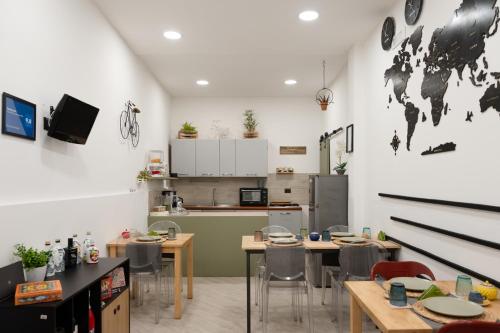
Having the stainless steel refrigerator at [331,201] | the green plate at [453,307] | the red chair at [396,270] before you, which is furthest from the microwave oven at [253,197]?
the green plate at [453,307]

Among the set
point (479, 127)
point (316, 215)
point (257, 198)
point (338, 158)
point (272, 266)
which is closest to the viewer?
point (479, 127)

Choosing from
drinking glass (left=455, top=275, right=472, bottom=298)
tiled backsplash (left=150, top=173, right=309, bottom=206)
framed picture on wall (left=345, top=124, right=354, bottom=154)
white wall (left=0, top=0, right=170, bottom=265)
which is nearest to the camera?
drinking glass (left=455, top=275, right=472, bottom=298)

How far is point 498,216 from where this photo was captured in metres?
2.17

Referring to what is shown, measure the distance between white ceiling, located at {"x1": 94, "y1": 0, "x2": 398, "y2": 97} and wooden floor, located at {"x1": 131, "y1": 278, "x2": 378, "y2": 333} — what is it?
3.04m

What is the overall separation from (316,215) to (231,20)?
2.73 metres

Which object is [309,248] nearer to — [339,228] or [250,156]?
[339,228]

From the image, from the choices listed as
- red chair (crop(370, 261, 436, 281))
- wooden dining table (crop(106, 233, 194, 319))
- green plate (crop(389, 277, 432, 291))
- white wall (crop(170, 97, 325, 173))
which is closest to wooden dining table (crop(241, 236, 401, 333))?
wooden dining table (crop(106, 233, 194, 319))

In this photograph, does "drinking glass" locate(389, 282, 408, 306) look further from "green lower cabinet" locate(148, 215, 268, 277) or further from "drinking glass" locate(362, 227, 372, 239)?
"green lower cabinet" locate(148, 215, 268, 277)

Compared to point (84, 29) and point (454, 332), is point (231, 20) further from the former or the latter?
point (454, 332)

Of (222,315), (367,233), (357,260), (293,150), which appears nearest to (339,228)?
(367,233)

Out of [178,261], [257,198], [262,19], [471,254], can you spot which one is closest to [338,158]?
[257,198]

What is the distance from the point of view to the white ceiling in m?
3.83

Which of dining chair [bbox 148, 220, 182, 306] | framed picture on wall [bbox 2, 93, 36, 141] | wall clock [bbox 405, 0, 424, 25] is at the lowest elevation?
dining chair [bbox 148, 220, 182, 306]

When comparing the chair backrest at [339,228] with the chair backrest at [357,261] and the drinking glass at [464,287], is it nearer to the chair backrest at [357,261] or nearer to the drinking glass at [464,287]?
the chair backrest at [357,261]
